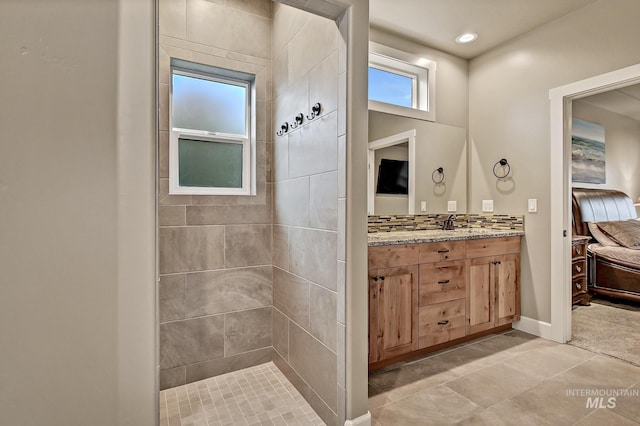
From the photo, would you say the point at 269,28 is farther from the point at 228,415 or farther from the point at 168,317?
the point at 228,415

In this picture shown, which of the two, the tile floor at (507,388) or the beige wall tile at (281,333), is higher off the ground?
the beige wall tile at (281,333)

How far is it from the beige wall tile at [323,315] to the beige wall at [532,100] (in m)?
2.21

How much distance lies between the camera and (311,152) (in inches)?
74.4

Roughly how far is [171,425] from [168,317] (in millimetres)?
635

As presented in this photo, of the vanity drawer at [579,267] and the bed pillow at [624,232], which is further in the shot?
the bed pillow at [624,232]

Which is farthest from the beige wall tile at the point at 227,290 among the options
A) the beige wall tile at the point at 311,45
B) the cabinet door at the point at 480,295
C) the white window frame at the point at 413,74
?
the white window frame at the point at 413,74

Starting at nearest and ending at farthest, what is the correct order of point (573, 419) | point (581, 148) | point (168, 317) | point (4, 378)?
A: 1. point (4, 378)
2. point (573, 419)
3. point (168, 317)
4. point (581, 148)

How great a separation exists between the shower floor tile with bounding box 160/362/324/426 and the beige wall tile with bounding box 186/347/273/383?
38 millimetres

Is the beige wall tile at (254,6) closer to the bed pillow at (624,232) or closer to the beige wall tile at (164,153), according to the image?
the beige wall tile at (164,153)

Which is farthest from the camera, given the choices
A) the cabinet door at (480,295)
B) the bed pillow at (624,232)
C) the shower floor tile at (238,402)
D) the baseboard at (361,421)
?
the bed pillow at (624,232)

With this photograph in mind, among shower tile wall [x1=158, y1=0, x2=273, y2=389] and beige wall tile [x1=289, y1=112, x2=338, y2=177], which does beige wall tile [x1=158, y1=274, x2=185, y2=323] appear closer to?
shower tile wall [x1=158, y1=0, x2=273, y2=389]

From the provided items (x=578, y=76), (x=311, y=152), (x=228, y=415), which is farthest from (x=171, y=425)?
(x=578, y=76)

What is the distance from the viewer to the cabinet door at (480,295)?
257 cm

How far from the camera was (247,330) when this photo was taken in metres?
2.36
